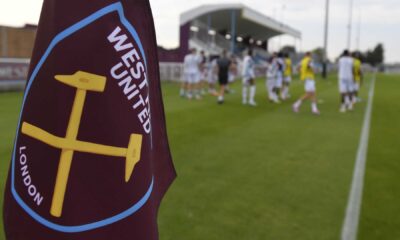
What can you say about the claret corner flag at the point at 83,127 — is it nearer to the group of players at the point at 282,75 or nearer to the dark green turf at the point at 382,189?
the dark green turf at the point at 382,189

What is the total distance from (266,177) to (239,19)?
42.2 m

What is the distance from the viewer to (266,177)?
5535mm

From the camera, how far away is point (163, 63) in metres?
24.6

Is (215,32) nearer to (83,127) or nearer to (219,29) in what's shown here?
(219,29)

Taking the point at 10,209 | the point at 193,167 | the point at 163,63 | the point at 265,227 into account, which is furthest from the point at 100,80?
the point at 163,63

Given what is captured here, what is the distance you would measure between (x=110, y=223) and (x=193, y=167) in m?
4.63

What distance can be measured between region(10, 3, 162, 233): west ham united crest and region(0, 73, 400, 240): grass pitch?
2.45 metres

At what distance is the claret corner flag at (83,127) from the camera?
1.25 meters

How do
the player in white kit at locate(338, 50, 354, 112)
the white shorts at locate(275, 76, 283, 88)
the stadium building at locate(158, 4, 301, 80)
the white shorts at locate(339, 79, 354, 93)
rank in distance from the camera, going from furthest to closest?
the stadium building at locate(158, 4, 301, 80) < the white shorts at locate(275, 76, 283, 88) < the white shorts at locate(339, 79, 354, 93) < the player in white kit at locate(338, 50, 354, 112)

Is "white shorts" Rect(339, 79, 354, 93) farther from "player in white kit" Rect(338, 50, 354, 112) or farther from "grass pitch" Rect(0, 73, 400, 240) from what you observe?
"grass pitch" Rect(0, 73, 400, 240)

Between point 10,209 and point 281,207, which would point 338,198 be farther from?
point 10,209

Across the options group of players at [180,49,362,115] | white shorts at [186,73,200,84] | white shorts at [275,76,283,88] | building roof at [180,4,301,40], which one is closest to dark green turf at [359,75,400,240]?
group of players at [180,49,362,115]

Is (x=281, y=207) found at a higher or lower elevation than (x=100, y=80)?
lower

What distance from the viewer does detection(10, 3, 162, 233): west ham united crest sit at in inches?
49.0
